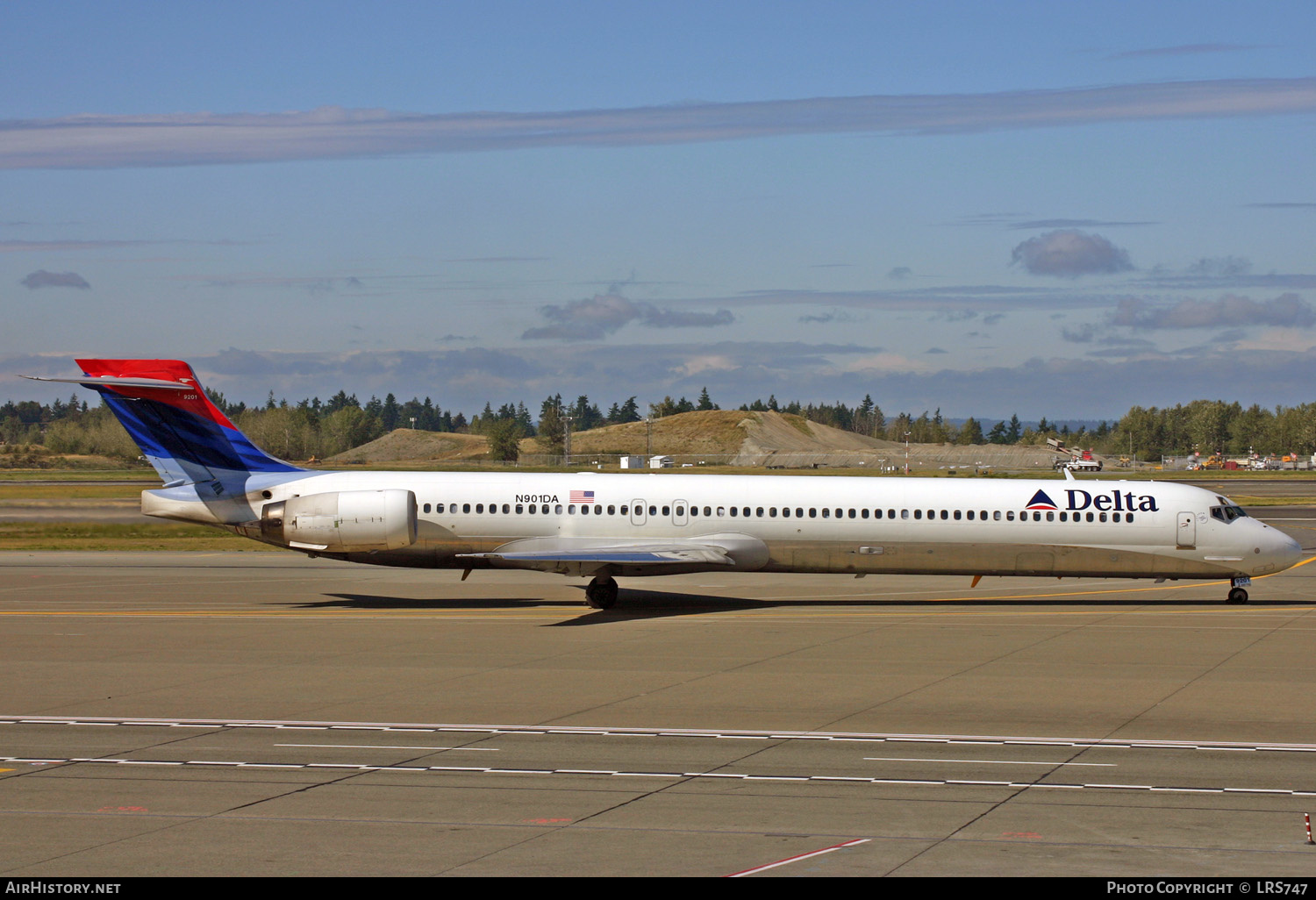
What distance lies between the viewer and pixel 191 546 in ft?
158

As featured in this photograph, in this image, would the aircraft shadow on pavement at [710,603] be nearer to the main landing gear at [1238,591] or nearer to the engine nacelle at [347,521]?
the main landing gear at [1238,591]

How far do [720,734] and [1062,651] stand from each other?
32.4 ft

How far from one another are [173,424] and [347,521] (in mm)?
5412

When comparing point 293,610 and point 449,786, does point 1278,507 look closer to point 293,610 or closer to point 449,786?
point 293,610

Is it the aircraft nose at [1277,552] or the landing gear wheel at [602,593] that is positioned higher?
the aircraft nose at [1277,552]

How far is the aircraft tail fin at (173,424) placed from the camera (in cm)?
3036

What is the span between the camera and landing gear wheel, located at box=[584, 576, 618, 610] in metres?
29.5

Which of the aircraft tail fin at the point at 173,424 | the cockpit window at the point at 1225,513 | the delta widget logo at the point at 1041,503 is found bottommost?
the cockpit window at the point at 1225,513

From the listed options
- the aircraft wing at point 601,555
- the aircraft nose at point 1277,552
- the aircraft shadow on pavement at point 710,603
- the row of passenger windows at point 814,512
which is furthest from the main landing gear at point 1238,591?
the aircraft wing at point 601,555

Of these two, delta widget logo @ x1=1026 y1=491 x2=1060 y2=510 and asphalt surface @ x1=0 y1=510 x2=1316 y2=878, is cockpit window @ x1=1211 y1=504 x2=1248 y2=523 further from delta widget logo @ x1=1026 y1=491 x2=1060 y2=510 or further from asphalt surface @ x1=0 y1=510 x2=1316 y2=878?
delta widget logo @ x1=1026 y1=491 x2=1060 y2=510

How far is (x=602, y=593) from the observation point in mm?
29562

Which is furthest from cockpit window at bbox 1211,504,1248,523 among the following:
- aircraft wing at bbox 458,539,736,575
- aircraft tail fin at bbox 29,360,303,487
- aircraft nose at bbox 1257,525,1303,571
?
aircraft tail fin at bbox 29,360,303,487

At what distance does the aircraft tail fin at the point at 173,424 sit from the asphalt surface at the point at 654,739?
3.59 meters

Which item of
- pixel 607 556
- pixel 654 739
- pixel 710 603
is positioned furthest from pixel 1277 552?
pixel 654 739
